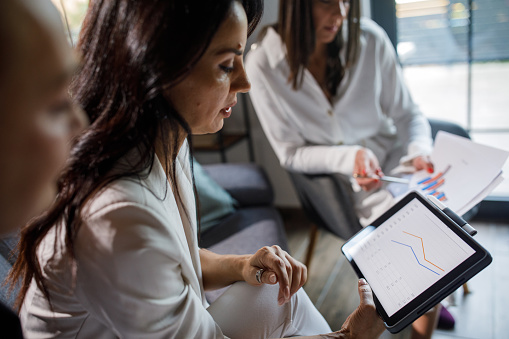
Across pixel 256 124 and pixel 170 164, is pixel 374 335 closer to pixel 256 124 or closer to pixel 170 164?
pixel 170 164

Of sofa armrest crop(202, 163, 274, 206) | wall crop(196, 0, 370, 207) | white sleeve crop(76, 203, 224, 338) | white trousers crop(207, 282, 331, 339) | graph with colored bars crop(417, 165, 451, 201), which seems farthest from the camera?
wall crop(196, 0, 370, 207)

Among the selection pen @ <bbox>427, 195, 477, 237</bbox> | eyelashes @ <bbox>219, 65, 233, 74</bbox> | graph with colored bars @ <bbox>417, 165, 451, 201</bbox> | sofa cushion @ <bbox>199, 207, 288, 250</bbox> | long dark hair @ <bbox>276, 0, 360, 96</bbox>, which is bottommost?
sofa cushion @ <bbox>199, 207, 288, 250</bbox>

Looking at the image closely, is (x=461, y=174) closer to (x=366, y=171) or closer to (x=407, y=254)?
(x=366, y=171)

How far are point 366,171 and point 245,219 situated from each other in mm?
570

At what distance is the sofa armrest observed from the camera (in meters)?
1.96

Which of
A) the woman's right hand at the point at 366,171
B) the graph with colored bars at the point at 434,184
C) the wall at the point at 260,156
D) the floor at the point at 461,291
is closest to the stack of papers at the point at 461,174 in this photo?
the graph with colored bars at the point at 434,184

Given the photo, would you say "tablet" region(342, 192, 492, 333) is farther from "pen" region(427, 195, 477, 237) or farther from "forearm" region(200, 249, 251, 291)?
"forearm" region(200, 249, 251, 291)

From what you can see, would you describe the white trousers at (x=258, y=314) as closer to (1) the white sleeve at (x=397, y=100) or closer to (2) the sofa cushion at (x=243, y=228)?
(2) the sofa cushion at (x=243, y=228)

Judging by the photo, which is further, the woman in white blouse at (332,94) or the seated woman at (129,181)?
the woman in white blouse at (332,94)

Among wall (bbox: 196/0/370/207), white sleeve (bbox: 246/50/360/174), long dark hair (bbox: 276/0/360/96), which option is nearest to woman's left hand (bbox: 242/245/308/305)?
white sleeve (bbox: 246/50/360/174)

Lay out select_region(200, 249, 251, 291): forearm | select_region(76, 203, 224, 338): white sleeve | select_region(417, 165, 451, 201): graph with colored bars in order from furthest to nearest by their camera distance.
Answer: select_region(417, 165, 451, 201): graph with colored bars < select_region(200, 249, 251, 291): forearm < select_region(76, 203, 224, 338): white sleeve

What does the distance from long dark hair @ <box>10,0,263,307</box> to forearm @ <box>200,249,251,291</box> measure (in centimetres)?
39

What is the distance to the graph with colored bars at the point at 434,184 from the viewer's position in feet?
4.16

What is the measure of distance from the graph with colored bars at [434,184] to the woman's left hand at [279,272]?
1.64ft
